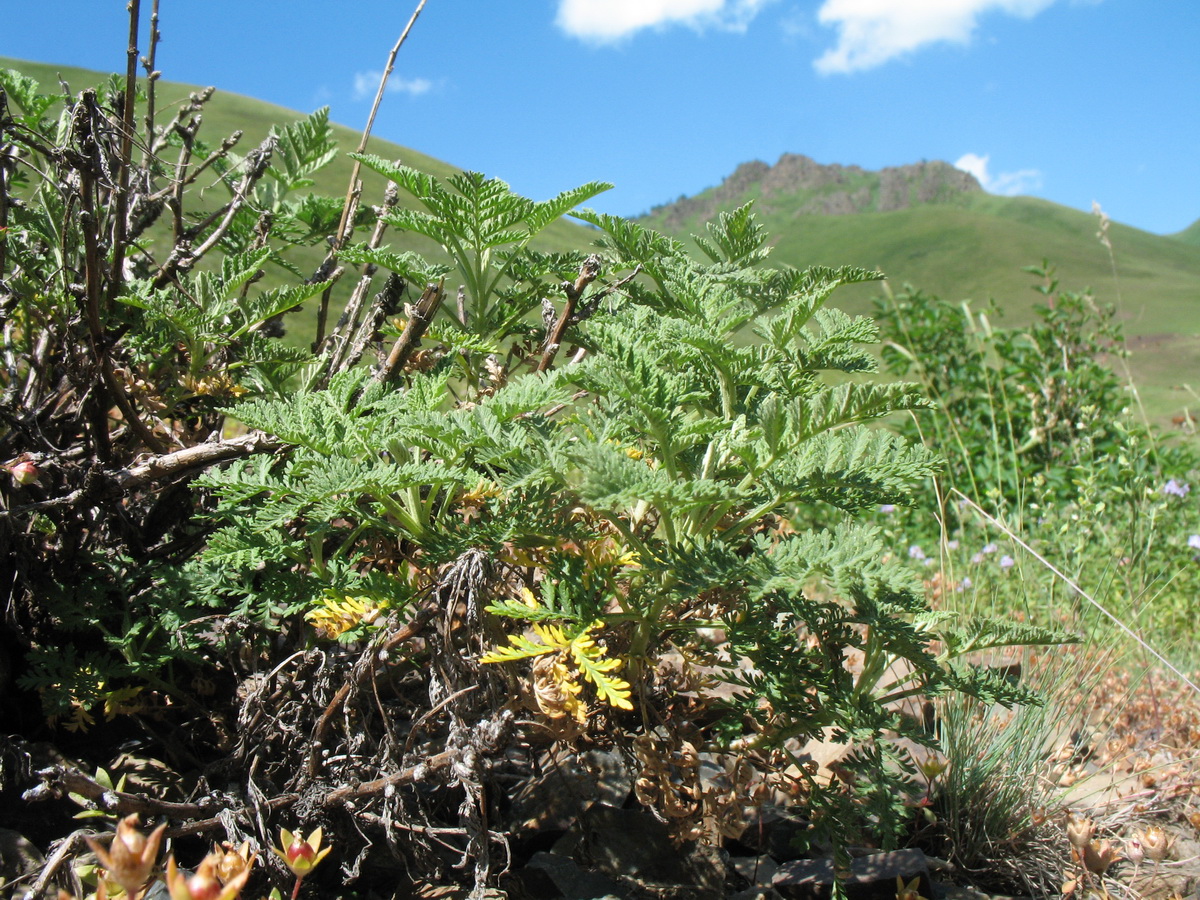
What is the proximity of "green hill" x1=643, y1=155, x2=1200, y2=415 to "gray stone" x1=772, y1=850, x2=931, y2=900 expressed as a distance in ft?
43.8

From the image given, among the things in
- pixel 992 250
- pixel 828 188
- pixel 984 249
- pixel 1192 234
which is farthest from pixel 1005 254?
pixel 828 188

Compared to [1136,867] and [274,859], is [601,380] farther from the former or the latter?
[1136,867]

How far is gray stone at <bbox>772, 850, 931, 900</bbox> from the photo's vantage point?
1730 millimetres

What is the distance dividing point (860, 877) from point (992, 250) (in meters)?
83.9

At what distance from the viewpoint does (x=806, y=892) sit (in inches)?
68.1

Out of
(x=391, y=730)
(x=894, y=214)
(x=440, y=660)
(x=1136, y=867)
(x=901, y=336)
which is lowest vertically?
(x=1136, y=867)

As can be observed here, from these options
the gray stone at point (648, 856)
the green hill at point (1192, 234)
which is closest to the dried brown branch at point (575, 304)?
the gray stone at point (648, 856)

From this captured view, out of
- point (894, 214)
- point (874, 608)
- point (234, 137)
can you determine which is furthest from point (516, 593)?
point (894, 214)

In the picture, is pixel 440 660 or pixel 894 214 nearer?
pixel 440 660

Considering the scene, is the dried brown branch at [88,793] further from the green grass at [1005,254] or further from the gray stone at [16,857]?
the green grass at [1005,254]

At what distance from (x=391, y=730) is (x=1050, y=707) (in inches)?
69.7

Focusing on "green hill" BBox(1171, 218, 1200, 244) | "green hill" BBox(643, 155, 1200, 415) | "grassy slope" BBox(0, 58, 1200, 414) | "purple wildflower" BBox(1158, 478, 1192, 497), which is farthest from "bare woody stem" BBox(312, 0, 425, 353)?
"green hill" BBox(1171, 218, 1200, 244)

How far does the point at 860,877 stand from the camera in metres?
1.72

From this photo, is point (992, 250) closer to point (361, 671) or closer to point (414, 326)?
point (414, 326)
